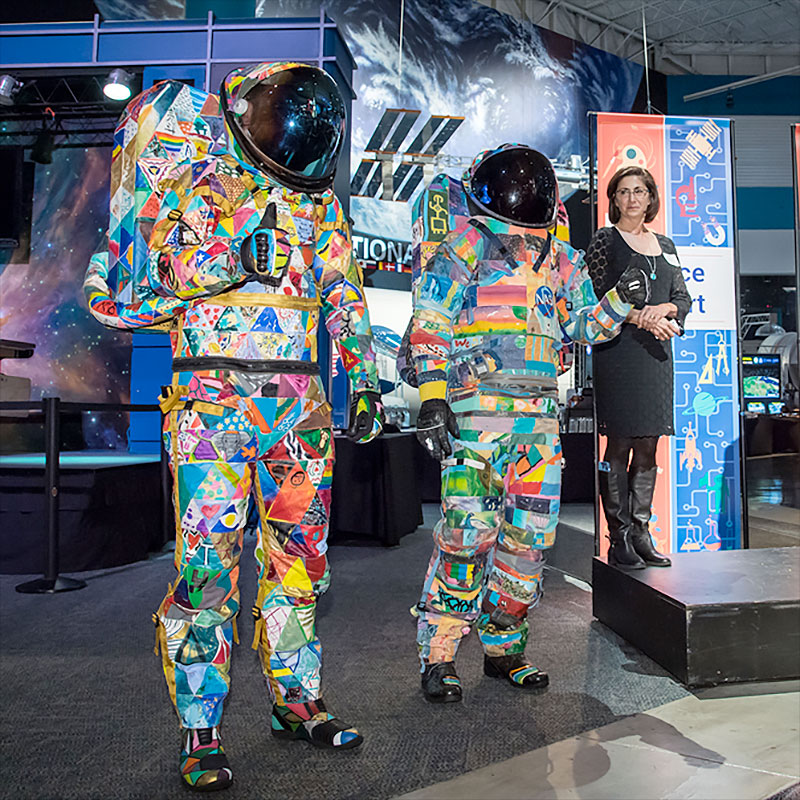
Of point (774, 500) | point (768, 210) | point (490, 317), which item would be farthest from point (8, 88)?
point (768, 210)

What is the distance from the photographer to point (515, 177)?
2.26 m

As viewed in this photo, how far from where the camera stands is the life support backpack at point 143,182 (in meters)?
1.80

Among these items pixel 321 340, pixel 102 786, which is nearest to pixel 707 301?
pixel 102 786

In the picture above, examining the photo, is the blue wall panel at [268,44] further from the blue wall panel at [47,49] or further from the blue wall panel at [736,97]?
the blue wall panel at [736,97]

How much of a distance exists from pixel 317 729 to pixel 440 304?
50.8 inches

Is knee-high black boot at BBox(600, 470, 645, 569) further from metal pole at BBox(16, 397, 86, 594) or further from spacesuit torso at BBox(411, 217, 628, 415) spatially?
metal pole at BBox(16, 397, 86, 594)

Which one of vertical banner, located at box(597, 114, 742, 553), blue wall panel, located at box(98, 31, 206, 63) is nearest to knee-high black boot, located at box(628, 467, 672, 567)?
vertical banner, located at box(597, 114, 742, 553)

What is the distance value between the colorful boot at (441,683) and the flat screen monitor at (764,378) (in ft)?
37.1

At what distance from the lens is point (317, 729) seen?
1.88 meters

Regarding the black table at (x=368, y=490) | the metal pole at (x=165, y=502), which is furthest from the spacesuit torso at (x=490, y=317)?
the metal pole at (x=165, y=502)

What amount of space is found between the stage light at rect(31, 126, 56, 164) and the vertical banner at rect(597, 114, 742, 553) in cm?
768

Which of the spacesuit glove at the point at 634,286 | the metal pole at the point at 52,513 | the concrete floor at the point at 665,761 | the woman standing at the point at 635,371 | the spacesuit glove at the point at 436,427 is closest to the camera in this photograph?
the concrete floor at the point at 665,761

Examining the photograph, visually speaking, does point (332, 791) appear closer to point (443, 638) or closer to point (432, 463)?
point (443, 638)

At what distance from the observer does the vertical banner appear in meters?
3.38
